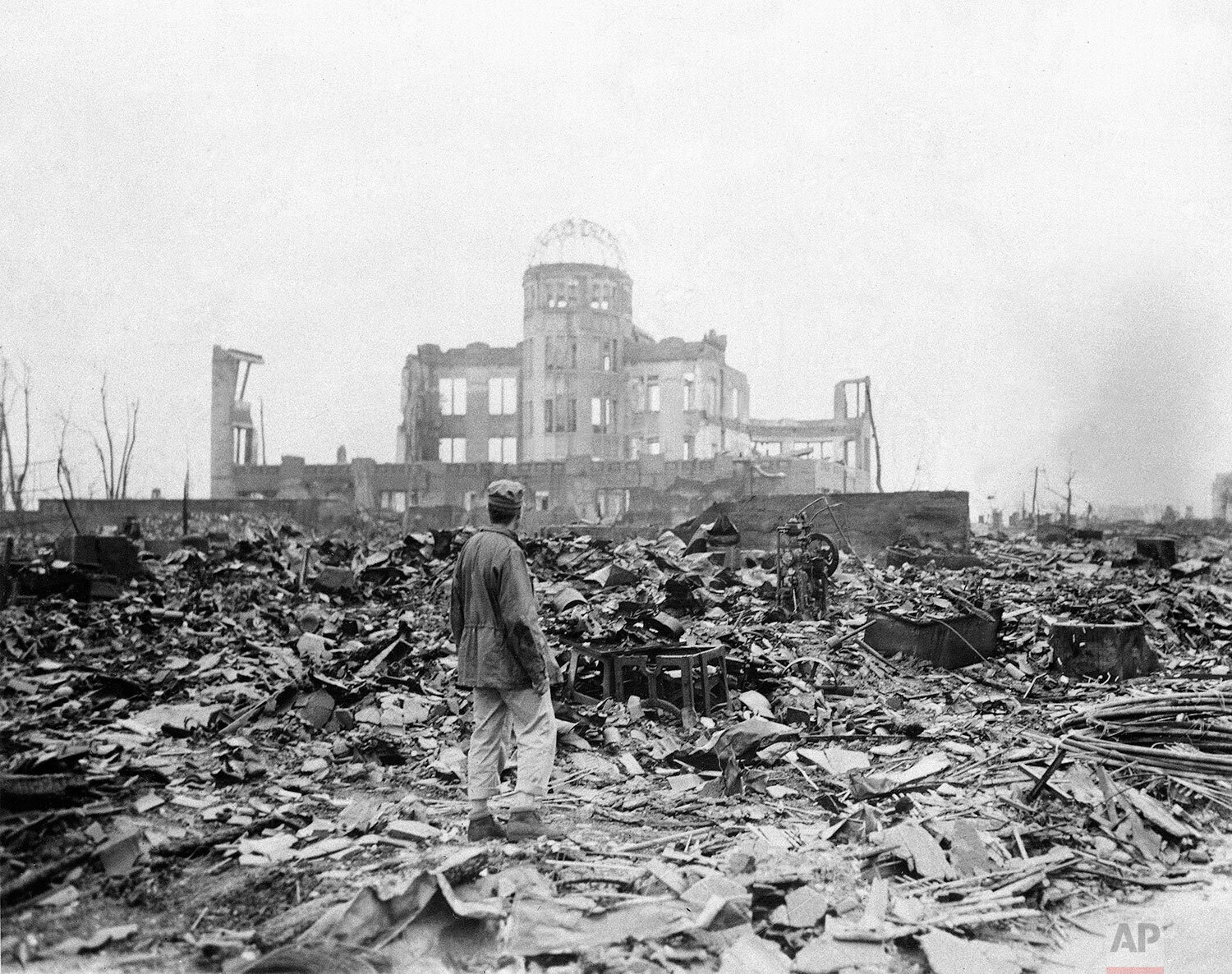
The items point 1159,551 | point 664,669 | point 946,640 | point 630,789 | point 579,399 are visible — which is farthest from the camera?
point 579,399

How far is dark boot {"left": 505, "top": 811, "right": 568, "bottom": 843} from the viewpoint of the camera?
4516 mm

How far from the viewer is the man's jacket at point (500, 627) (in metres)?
4.64

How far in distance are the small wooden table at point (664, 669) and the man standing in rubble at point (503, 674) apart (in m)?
2.33

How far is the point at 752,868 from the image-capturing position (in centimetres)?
413

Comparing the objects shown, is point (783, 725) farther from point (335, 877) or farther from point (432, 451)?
point (432, 451)

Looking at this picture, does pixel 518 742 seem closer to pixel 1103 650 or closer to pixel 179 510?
pixel 1103 650

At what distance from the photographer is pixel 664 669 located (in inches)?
292

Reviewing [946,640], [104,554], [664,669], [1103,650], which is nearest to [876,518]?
[946,640]

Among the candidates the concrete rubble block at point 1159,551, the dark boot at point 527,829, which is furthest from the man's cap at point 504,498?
the concrete rubble block at point 1159,551

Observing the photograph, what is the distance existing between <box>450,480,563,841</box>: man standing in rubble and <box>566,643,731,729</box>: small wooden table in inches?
91.5

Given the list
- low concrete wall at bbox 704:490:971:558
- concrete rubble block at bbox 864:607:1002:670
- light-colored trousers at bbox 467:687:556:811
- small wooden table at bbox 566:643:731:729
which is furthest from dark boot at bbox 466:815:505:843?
low concrete wall at bbox 704:490:971:558

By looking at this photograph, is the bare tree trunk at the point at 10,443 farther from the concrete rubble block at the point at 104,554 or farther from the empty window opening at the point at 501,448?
the empty window opening at the point at 501,448

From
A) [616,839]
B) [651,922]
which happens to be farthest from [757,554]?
[651,922]

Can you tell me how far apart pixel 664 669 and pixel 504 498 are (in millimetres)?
3089
